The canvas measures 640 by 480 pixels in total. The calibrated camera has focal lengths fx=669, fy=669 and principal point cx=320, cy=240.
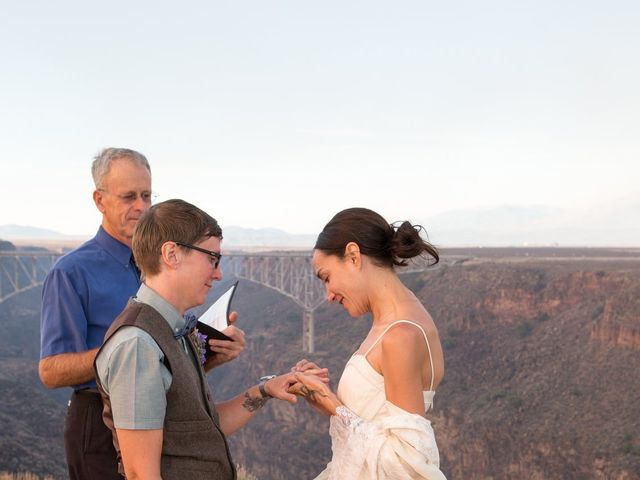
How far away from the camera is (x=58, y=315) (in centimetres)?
327

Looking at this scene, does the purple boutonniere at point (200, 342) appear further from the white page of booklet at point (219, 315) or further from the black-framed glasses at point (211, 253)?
the black-framed glasses at point (211, 253)

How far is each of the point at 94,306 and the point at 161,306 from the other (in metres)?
1.06

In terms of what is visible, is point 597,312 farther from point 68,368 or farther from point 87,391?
point 68,368

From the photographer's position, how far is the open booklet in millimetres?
3232

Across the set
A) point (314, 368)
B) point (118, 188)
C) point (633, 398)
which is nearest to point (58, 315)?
point (118, 188)

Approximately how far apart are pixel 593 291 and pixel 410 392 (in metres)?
43.3

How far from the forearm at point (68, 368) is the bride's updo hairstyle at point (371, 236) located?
1.21 metres

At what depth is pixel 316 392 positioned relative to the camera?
3195 millimetres

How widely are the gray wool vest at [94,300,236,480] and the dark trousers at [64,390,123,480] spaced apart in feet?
2.18

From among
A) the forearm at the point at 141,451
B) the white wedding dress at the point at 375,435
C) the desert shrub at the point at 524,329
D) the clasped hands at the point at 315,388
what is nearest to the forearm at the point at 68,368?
the forearm at the point at 141,451

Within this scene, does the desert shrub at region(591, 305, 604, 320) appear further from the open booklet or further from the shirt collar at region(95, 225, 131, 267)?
the shirt collar at region(95, 225, 131, 267)

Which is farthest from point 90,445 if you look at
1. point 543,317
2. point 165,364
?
point 543,317

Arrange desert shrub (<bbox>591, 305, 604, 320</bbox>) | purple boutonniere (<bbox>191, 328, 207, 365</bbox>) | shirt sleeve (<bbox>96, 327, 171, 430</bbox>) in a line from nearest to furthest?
shirt sleeve (<bbox>96, 327, 171, 430</bbox>) < purple boutonniere (<bbox>191, 328, 207, 365</bbox>) < desert shrub (<bbox>591, 305, 604, 320</bbox>)

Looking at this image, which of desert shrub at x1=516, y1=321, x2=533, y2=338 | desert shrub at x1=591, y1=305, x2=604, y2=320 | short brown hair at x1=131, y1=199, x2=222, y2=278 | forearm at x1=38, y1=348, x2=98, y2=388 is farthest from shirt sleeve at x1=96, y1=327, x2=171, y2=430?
desert shrub at x1=516, y1=321, x2=533, y2=338
